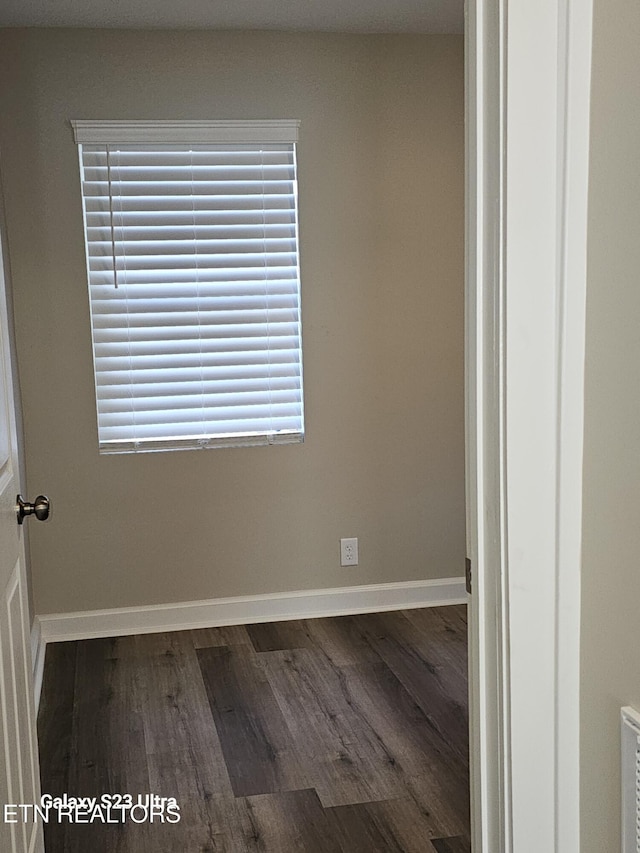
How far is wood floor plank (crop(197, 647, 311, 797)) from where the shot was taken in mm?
2812

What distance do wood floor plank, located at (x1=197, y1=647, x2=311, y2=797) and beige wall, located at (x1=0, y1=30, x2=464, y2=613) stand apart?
0.54 metres

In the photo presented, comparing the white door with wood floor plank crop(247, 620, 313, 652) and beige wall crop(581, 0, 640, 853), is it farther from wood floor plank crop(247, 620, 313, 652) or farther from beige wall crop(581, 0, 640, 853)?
wood floor plank crop(247, 620, 313, 652)

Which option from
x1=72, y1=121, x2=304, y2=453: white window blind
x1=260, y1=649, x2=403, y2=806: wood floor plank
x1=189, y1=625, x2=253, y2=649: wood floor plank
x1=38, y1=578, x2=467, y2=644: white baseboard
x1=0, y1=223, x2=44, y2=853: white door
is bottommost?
x1=260, y1=649, x2=403, y2=806: wood floor plank

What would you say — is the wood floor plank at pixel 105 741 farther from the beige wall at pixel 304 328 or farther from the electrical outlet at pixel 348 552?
the electrical outlet at pixel 348 552

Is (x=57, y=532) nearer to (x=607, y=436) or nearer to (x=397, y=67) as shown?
(x=397, y=67)

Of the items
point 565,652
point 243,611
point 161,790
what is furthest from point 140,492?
point 565,652

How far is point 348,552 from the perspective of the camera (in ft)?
14.0

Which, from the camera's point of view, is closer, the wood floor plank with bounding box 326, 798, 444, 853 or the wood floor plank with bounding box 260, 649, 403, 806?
the wood floor plank with bounding box 326, 798, 444, 853

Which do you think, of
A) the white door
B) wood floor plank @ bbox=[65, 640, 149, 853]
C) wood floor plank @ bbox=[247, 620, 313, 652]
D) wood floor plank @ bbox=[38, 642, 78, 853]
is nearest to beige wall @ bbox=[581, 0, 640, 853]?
the white door

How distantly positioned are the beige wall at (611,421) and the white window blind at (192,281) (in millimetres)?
2871

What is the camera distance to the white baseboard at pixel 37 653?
344 cm

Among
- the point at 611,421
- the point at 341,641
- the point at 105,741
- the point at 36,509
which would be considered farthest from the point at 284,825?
the point at 611,421

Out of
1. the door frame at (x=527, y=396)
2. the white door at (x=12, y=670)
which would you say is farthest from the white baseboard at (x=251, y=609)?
the door frame at (x=527, y=396)

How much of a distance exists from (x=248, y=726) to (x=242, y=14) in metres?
2.68
